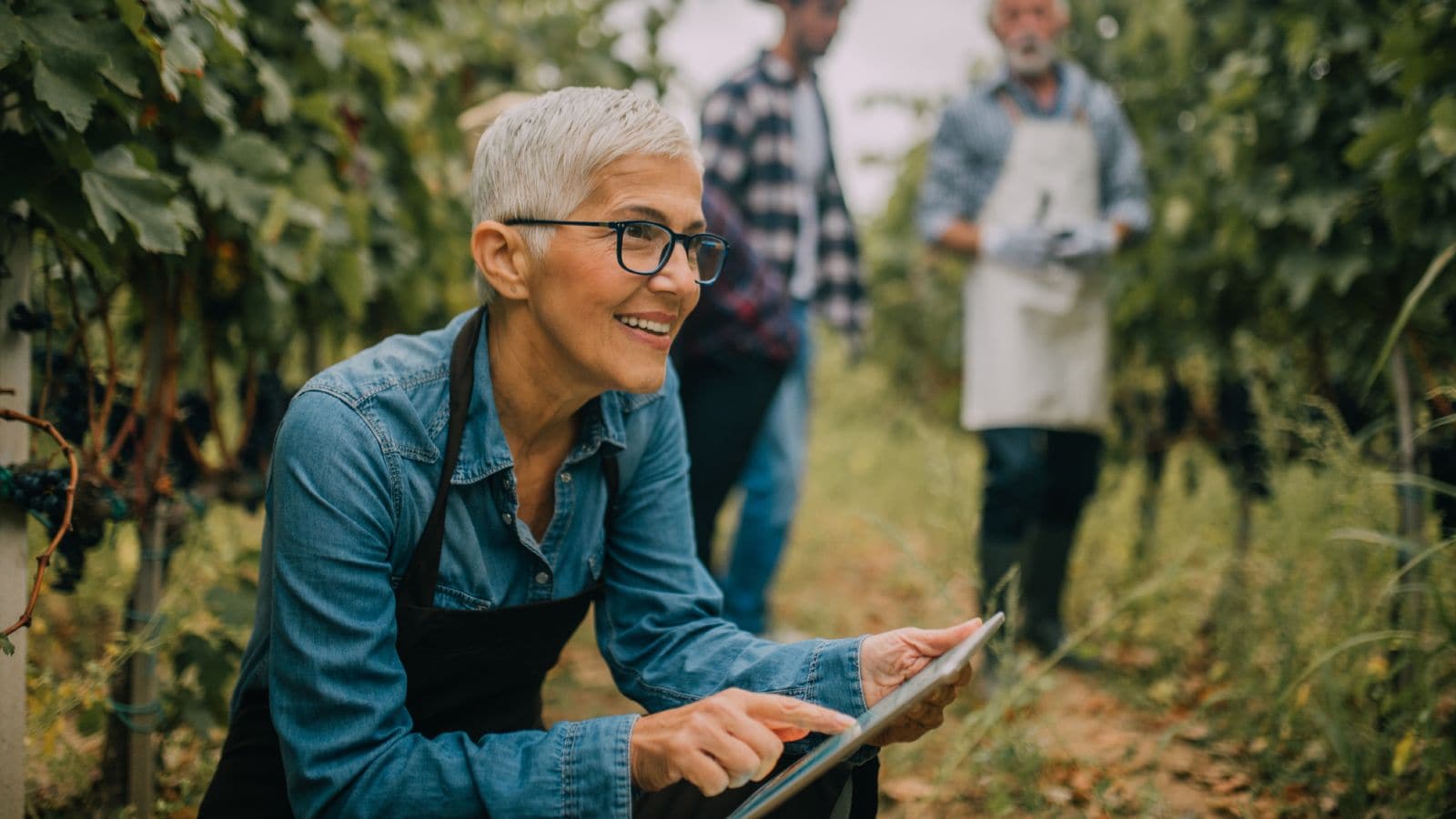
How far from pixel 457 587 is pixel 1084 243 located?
2391 mm

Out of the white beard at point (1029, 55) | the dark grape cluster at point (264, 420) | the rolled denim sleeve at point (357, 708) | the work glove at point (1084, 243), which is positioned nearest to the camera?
the rolled denim sleeve at point (357, 708)

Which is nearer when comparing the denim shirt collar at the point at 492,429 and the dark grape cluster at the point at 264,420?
the denim shirt collar at the point at 492,429


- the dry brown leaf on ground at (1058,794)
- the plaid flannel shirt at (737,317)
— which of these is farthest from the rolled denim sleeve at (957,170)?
the dry brown leaf on ground at (1058,794)

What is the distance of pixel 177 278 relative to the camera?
7.48 ft

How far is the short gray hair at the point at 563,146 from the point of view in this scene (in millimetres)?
1551

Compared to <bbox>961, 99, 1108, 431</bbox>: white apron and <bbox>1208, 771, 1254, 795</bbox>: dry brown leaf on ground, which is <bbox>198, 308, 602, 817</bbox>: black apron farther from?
<bbox>961, 99, 1108, 431</bbox>: white apron

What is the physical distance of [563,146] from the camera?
5.09ft

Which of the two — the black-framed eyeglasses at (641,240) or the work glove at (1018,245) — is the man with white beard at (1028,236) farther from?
the black-framed eyeglasses at (641,240)

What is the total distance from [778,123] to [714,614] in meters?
2.08

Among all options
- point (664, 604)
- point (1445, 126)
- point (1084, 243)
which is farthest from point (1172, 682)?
point (664, 604)

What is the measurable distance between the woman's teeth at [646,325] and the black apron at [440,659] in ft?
0.77

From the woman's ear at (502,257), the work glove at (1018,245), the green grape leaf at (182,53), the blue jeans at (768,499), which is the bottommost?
the blue jeans at (768,499)

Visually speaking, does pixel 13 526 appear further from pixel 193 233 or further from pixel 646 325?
pixel 646 325

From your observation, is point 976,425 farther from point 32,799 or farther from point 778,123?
point 32,799
